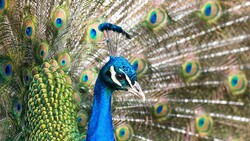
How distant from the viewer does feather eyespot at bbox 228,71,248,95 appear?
3.97 meters

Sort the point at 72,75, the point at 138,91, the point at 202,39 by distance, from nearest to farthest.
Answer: the point at 138,91 < the point at 72,75 < the point at 202,39

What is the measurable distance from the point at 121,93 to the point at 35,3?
0.69 meters

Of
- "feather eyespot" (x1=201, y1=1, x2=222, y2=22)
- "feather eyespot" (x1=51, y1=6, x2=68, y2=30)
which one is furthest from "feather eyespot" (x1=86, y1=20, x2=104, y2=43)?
"feather eyespot" (x1=201, y1=1, x2=222, y2=22)

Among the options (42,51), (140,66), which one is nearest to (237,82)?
(140,66)

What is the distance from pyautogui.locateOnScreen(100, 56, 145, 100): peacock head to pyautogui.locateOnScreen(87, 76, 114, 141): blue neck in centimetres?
7

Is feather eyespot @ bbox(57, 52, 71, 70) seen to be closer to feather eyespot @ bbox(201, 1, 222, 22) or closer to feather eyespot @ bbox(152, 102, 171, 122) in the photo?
feather eyespot @ bbox(152, 102, 171, 122)

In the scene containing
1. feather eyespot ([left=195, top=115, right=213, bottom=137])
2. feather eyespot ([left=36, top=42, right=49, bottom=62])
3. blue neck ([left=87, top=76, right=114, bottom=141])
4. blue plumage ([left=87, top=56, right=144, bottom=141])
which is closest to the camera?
blue plumage ([left=87, top=56, right=144, bottom=141])

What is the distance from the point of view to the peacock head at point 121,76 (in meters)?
3.00

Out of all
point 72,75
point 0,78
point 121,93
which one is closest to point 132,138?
point 121,93

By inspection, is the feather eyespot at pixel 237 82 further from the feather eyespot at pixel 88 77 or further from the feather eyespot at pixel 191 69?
the feather eyespot at pixel 88 77

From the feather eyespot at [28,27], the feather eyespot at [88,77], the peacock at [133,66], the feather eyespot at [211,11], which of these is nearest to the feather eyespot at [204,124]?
the peacock at [133,66]

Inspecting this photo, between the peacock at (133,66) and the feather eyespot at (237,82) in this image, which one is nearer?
the peacock at (133,66)

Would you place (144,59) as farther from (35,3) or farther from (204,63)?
(35,3)

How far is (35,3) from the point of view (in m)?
3.70
